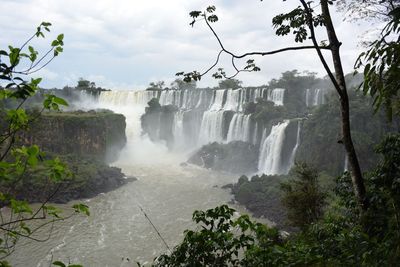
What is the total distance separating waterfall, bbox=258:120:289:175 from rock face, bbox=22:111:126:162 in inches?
705

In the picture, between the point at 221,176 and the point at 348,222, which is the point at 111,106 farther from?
the point at 348,222

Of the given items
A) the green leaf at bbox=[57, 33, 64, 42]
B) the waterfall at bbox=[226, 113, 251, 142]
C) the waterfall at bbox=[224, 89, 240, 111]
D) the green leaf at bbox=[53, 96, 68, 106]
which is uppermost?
the waterfall at bbox=[224, 89, 240, 111]

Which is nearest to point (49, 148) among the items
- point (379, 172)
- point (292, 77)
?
point (292, 77)

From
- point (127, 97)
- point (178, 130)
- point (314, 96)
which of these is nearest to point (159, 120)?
point (178, 130)

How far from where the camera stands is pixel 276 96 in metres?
40.7

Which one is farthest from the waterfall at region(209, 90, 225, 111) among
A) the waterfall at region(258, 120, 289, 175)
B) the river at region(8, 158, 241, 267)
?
the river at region(8, 158, 241, 267)

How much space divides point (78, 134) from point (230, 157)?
1641cm

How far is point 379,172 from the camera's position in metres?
5.28

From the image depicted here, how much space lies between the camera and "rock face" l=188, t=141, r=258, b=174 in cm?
3444

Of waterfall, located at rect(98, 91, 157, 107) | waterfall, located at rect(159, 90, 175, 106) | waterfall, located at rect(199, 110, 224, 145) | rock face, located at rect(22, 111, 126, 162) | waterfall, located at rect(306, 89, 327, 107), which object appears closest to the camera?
rock face, located at rect(22, 111, 126, 162)

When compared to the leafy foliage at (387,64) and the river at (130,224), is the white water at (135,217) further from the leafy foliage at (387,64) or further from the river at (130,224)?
the leafy foliage at (387,64)

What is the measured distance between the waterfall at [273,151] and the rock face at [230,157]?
5.33 feet

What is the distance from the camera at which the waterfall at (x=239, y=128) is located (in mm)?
36784

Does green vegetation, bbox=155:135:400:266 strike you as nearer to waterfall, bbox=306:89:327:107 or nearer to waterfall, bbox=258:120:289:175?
waterfall, bbox=258:120:289:175
